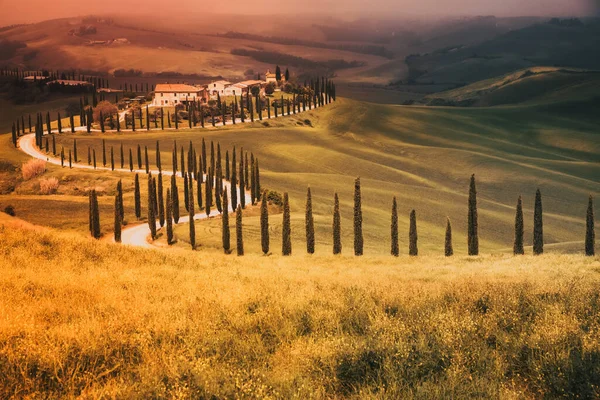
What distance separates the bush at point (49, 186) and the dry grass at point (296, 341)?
89904mm

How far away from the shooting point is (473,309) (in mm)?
10945

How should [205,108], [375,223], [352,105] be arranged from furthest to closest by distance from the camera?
1. [352,105]
2. [205,108]
3. [375,223]

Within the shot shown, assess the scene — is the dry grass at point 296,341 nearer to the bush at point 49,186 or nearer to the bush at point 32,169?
the bush at point 49,186

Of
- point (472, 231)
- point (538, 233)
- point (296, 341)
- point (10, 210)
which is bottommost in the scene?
point (538, 233)

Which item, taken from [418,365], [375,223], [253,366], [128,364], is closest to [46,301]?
[128,364]

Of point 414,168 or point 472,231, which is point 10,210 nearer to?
point 472,231

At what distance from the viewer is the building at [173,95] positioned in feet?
607

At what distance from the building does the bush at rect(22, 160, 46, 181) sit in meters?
84.6

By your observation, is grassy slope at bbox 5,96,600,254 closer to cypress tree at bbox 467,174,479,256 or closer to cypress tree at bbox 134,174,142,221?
cypress tree at bbox 134,174,142,221

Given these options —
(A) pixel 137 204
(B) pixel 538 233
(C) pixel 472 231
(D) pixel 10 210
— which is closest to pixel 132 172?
(A) pixel 137 204

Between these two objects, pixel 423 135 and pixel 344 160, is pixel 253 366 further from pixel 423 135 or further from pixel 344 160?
pixel 423 135

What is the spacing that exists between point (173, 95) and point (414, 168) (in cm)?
9892

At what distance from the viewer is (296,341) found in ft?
30.4

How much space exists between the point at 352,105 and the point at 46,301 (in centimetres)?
19378
